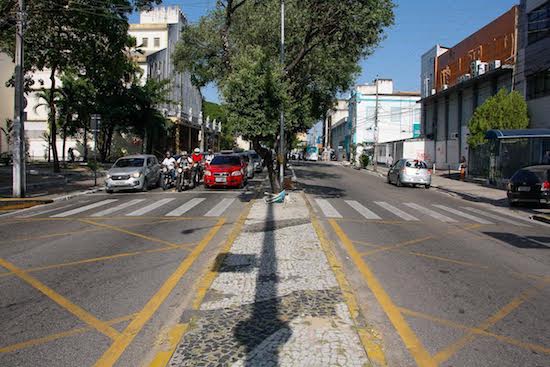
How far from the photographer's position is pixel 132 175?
21.3m

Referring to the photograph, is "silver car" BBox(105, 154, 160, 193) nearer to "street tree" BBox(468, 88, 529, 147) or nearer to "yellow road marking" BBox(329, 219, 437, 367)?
"yellow road marking" BBox(329, 219, 437, 367)

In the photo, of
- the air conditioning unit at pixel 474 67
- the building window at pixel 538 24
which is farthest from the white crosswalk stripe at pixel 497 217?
the air conditioning unit at pixel 474 67

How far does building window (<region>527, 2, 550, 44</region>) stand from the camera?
29125 millimetres

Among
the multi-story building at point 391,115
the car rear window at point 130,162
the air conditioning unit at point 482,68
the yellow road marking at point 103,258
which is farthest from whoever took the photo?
the multi-story building at point 391,115

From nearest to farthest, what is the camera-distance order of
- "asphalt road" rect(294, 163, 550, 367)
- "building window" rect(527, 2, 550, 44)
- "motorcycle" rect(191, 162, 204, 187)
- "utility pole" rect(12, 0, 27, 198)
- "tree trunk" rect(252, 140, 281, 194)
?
"asphalt road" rect(294, 163, 550, 367), "tree trunk" rect(252, 140, 281, 194), "utility pole" rect(12, 0, 27, 198), "motorcycle" rect(191, 162, 204, 187), "building window" rect(527, 2, 550, 44)

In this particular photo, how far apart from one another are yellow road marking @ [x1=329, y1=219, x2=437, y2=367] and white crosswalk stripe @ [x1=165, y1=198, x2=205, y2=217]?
666cm

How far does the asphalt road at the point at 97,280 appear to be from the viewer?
4.59 meters

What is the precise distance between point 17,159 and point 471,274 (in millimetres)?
15981

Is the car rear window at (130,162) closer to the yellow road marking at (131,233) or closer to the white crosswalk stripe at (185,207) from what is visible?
the white crosswalk stripe at (185,207)

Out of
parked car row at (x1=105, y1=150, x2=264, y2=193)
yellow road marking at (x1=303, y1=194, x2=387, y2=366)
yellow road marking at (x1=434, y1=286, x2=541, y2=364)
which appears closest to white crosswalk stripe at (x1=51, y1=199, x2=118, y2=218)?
parked car row at (x1=105, y1=150, x2=264, y2=193)

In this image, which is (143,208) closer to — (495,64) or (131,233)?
(131,233)

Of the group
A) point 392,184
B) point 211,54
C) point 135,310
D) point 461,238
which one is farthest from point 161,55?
point 135,310

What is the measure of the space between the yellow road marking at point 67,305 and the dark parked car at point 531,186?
16.8 metres

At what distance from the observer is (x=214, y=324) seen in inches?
194
